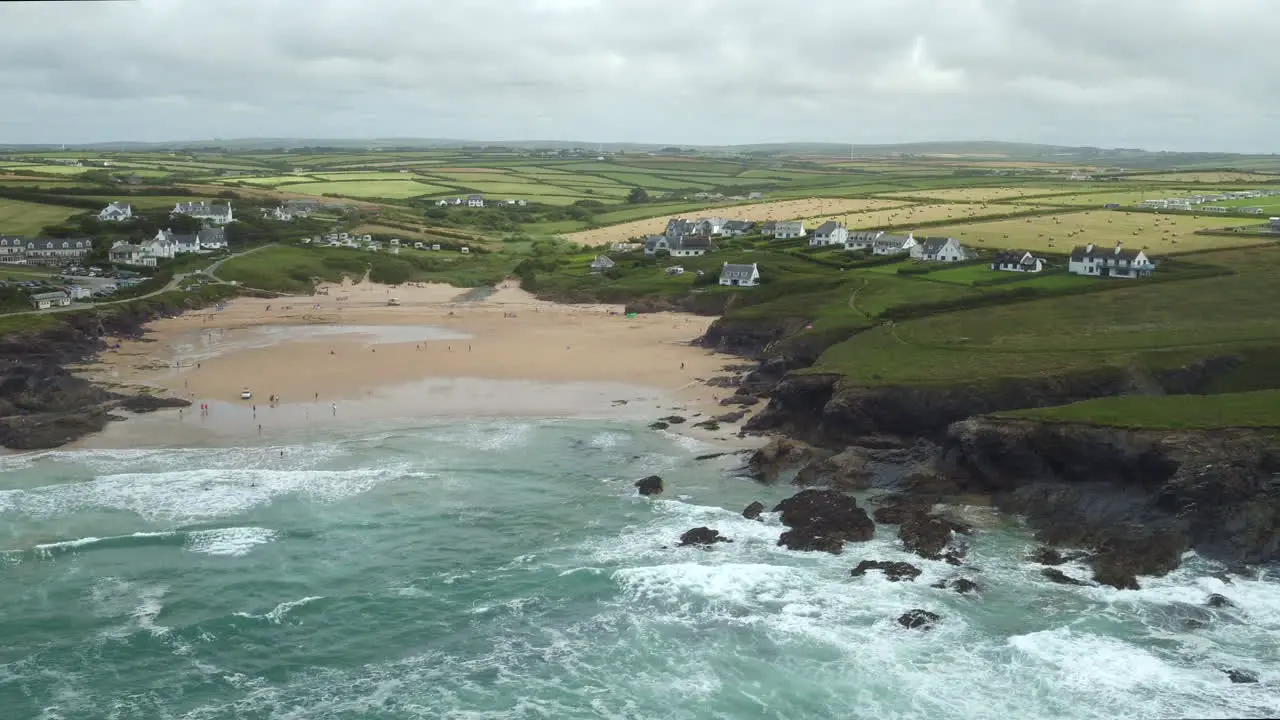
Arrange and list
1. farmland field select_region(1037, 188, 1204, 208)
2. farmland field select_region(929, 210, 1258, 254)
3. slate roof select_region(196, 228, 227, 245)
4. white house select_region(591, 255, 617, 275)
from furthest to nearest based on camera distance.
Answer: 1. farmland field select_region(1037, 188, 1204, 208)
2. slate roof select_region(196, 228, 227, 245)
3. white house select_region(591, 255, 617, 275)
4. farmland field select_region(929, 210, 1258, 254)

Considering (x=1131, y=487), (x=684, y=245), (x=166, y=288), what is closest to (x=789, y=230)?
(x=684, y=245)

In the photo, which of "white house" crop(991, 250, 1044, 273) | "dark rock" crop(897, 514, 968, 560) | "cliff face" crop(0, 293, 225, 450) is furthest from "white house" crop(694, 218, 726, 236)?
"dark rock" crop(897, 514, 968, 560)

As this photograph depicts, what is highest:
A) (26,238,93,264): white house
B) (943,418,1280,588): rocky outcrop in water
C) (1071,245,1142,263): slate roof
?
(1071,245,1142,263): slate roof

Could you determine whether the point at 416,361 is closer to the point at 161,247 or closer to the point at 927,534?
the point at 927,534

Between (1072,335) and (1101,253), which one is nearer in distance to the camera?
(1072,335)

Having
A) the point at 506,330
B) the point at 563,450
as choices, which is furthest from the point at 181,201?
the point at 563,450

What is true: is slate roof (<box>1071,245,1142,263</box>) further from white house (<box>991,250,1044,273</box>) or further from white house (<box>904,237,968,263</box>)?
white house (<box>904,237,968,263</box>)

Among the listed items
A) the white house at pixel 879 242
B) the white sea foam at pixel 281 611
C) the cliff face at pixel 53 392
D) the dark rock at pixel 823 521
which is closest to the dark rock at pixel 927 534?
the dark rock at pixel 823 521

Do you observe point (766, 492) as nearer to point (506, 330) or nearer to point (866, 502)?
point (866, 502)
